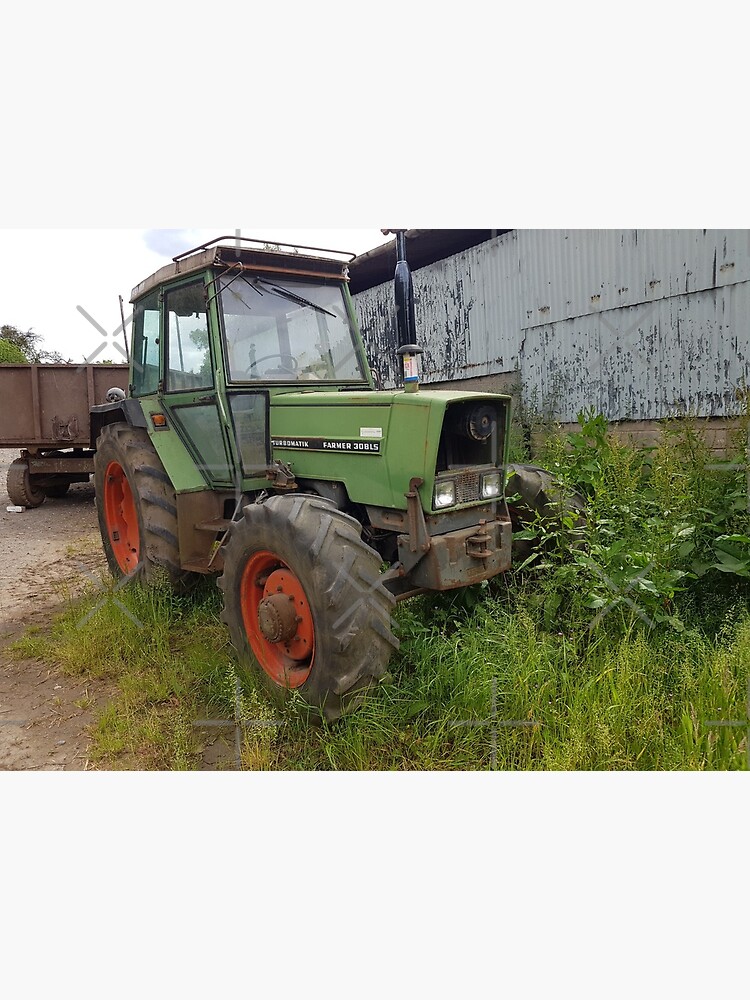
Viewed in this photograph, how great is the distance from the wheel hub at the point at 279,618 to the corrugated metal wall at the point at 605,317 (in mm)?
4835

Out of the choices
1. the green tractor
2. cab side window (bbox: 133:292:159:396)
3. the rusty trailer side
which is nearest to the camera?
the green tractor

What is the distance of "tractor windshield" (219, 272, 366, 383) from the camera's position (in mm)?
4035

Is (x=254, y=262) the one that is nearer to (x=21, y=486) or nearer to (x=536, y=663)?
(x=536, y=663)

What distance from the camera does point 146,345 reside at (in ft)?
16.3

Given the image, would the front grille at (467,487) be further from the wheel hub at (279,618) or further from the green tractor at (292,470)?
the wheel hub at (279,618)

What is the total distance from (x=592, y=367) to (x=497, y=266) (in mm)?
2204

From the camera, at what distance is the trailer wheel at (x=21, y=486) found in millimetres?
9016

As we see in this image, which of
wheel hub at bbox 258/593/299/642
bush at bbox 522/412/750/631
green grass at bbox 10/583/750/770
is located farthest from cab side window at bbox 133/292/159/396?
bush at bbox 522/412/750/631

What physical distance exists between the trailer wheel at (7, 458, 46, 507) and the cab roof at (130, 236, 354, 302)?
5.61 meters

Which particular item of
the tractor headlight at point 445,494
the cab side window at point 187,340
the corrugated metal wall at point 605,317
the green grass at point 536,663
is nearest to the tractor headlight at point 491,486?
the tractor headlight at point 445,494

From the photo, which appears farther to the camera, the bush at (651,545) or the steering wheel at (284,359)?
the steering wheel at (284,359)

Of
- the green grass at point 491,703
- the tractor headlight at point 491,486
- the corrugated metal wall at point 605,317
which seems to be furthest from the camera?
the corrugated metal wall at point 605,317

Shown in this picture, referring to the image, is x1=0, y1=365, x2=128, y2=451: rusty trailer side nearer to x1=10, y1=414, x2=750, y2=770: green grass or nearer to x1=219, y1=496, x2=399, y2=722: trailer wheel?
x1=10, y1=414, x2=750, y2=770: green grass

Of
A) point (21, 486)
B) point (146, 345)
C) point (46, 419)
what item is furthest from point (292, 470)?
point (21, 486)
